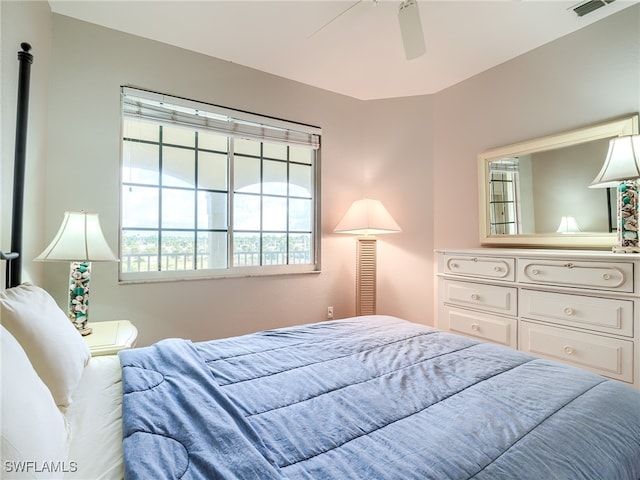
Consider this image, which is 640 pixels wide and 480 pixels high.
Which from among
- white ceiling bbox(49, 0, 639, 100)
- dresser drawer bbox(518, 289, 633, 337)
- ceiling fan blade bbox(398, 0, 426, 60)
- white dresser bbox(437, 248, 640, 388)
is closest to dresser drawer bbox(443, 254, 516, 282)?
white dresser bbox(437, 248, 640, 388)

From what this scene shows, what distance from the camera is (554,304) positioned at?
1.91 m

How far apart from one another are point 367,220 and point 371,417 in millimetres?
2245

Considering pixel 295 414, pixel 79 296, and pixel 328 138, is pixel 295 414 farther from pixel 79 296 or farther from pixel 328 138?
pixel 328 138

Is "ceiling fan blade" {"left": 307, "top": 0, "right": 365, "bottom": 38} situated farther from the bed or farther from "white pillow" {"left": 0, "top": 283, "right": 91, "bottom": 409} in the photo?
"white pillow" {"left": 0, "top": 283, "right": 91, "bottom": 409}

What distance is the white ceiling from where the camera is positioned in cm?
203

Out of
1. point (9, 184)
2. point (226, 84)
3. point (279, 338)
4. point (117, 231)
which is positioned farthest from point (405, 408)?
point (226, 84)

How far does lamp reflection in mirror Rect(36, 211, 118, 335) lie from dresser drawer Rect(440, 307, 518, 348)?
233 centimetres

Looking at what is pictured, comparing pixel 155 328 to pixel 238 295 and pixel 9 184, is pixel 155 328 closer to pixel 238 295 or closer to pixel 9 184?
pixel 238 295

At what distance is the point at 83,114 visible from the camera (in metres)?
2.18

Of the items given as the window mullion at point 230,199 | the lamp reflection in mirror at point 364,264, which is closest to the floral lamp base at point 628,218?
the lamp reflection in mirror at point 364,264

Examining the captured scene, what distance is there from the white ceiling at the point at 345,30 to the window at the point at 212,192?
47cm

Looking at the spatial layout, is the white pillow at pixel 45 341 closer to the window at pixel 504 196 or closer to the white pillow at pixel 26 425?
the white pillow at pixel 26 425

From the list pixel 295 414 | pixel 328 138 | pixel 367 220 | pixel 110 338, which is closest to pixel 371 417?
pixel 295 414

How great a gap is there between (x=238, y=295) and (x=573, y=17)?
3.12 m
